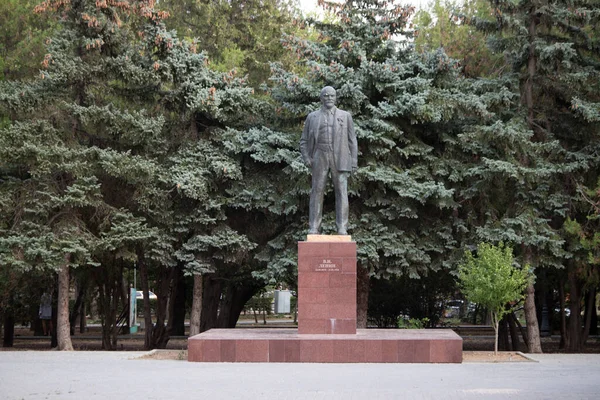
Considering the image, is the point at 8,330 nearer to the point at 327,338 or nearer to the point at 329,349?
the point at 327,338

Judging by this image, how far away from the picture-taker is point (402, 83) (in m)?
22.0

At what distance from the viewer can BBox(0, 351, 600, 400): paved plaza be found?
406 inches

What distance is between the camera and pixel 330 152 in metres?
17.0

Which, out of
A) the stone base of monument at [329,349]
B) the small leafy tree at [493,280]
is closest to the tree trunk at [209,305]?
the small leafy tree at [493,280]

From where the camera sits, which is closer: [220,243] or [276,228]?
[220,243]

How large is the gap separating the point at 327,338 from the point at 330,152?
3641 mm

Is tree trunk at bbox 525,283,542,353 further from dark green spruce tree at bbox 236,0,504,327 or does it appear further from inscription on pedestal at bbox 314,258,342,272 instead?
inscription on pedestal at bbox 314,258,342,272

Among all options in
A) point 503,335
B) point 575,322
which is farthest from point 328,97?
point 503,335

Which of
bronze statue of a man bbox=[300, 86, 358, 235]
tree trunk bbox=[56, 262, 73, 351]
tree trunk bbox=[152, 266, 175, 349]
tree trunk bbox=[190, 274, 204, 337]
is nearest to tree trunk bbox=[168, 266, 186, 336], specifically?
tree trunk bbox=[152, 266, 175, 349]

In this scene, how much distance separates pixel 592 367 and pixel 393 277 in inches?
402

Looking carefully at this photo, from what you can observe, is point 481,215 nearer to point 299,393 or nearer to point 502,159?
point 502,159

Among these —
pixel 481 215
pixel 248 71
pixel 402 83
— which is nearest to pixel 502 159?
pixel 481 215

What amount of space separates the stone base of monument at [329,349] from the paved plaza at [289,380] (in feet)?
1.61

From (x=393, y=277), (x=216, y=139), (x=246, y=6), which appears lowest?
(x=393, y=277)
